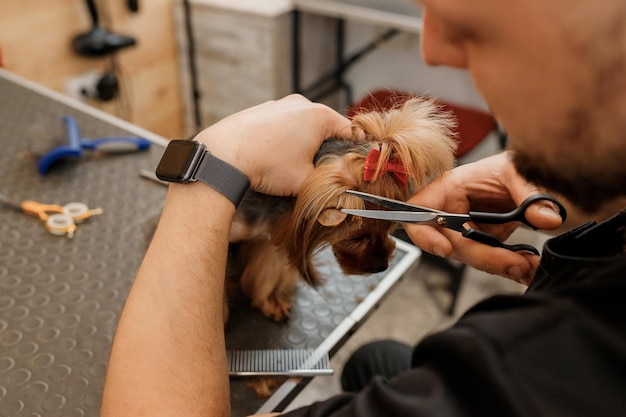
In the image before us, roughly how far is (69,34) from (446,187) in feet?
6.41

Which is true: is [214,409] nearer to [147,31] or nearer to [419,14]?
[419,14]

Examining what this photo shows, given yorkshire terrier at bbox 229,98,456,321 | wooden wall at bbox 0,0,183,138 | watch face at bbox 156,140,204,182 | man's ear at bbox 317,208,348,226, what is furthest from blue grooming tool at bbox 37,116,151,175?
wooden wall at bbox 0,0,183,138

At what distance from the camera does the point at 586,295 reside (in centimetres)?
47

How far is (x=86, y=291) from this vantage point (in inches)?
40.1

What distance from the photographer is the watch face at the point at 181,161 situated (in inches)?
31.4

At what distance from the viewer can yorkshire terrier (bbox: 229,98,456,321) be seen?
2.87 feet

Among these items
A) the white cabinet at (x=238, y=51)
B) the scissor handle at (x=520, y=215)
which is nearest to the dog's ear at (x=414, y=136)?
the scissor handle at (x=520, y=215)

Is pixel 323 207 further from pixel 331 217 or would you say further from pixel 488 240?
pixel 488 240

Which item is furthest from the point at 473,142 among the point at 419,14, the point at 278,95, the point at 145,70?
the point at 145,70

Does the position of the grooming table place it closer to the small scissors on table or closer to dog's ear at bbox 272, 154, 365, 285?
dog's ear at bbox 272, 154, 365, 285

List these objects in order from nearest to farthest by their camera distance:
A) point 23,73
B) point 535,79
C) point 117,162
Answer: point 535,79 < point 117,162 < point 23,73

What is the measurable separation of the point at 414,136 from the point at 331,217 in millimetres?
186

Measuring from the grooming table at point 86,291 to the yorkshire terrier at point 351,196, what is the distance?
0.07 metres

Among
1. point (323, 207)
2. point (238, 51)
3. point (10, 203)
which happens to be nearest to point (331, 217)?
point (323, 207)
